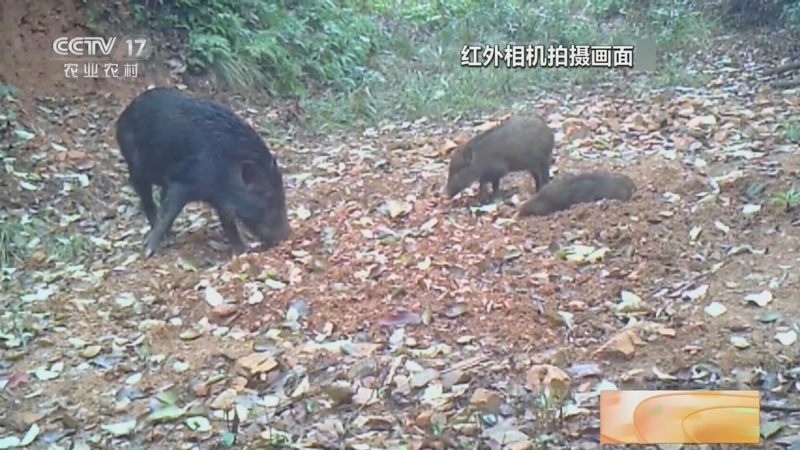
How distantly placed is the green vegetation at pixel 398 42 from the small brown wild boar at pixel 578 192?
477 millimetres

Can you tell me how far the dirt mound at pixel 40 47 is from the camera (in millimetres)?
4945

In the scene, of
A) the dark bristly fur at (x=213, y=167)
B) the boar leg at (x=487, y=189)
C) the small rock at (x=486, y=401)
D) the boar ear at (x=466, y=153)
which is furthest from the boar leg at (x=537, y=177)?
the small rock at (x=486, y=401)

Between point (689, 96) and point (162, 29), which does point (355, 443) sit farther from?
point (162, 29)

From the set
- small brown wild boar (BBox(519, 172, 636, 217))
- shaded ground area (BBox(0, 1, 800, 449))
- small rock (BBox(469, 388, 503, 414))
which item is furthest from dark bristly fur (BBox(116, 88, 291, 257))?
small rock (BBox(469, 388, 503, 414))

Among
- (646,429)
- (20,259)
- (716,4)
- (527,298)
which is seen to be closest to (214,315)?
(527,298)

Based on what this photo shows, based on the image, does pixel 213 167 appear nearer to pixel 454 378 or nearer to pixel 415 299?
pixel 415 299

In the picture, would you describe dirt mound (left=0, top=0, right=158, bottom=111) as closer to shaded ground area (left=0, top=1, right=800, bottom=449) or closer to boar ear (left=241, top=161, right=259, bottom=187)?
shaded ground area (left=0, top=1, right=800, bottom=449)

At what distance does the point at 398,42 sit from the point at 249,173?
1430mm

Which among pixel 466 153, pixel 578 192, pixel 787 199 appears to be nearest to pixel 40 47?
pixel 466 153

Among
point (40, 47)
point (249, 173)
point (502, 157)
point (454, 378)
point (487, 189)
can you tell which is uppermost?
point (40, 47)

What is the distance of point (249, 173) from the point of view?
4.27 meters

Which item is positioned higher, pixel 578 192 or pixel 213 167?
pixel 213 167

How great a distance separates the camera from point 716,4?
17.3 feet

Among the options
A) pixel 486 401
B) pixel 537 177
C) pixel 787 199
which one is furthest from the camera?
pixel 537 177
